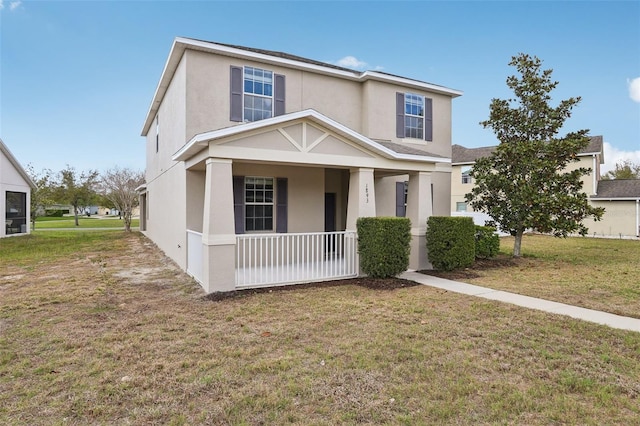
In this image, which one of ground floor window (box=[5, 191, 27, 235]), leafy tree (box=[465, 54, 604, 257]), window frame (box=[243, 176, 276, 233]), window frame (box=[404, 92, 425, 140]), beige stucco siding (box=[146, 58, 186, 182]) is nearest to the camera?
beige stucco siding (box=[146, 58, 186, 182])

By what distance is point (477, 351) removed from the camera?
461 centimetres

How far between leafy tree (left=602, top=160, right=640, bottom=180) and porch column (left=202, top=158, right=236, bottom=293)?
136 ft

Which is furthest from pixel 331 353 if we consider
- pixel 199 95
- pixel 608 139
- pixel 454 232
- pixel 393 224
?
pixel 608 139

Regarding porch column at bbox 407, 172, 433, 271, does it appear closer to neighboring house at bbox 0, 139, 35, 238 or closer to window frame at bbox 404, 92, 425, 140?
window frame at bbox 404, 92, 425, 140

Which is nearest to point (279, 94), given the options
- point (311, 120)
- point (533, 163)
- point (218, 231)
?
point (311, 120)

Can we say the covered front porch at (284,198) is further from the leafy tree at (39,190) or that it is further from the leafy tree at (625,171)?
the leafy tree at (625,171)

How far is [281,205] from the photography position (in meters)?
10.9

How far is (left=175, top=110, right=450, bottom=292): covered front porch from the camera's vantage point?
7.69 meters

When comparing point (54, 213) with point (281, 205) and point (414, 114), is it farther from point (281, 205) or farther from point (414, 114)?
point (414, 114)

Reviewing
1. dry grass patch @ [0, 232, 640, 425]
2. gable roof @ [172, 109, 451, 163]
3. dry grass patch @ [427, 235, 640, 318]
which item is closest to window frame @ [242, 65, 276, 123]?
gable roof @ [172, 109, 451, 163]

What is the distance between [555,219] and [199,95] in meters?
12.4

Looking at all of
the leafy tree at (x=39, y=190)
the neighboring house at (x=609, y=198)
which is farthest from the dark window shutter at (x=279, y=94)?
the leafy tree at (x=39, y=190)

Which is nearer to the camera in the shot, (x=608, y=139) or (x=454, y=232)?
(x=454, y=232)

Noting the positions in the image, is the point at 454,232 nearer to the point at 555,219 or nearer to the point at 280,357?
the point at 555,219
